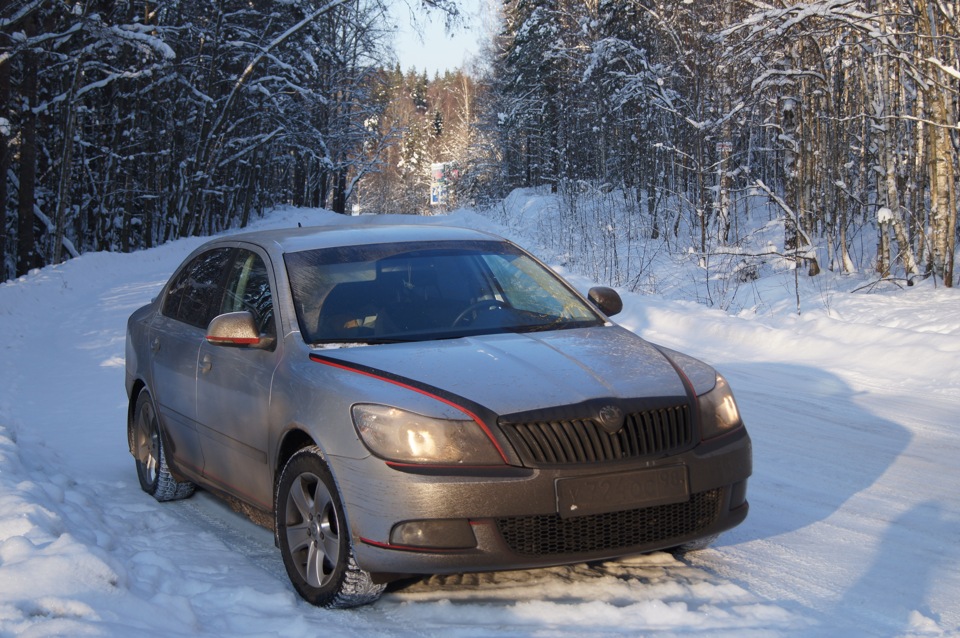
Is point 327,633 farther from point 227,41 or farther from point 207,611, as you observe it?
point 227,41

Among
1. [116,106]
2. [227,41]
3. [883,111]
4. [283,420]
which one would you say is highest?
[227,41]

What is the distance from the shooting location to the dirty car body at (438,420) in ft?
12.8

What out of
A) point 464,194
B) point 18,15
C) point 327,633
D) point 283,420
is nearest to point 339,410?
point 283,420

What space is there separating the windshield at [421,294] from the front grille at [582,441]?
1.04 metres

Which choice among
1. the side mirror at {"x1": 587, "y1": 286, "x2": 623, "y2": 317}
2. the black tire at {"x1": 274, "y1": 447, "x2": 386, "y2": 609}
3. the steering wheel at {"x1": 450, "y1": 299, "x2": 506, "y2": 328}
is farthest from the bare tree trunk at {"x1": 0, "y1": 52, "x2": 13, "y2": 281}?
the black tire at {"x1": 274, "y1": 447, "x2": 386, "y2": 609}

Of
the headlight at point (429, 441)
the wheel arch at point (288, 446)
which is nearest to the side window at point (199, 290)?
Answer: the wheel arch at point (288, 446)

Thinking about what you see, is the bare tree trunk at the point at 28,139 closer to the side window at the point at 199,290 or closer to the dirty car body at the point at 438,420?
the side window at the point at 199,290

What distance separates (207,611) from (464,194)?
8495 cm

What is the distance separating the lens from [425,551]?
3.91 m

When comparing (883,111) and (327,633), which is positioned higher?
(883,111)

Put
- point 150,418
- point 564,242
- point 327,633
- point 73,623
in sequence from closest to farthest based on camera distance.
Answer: point 73,623
point 327,633
point 150,418
point 564,242

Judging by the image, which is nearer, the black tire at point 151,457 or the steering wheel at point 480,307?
the steering wheel at point 480,307

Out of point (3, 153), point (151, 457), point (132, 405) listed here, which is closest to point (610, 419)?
point (151, 457)

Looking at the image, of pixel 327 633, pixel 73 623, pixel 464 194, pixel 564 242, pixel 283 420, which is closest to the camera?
pixel 73 623
